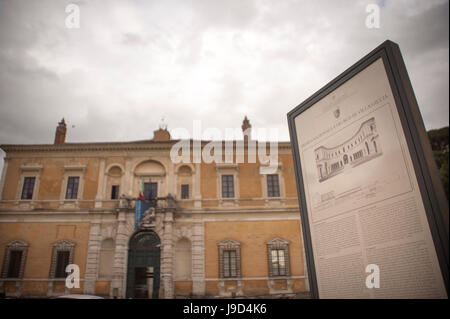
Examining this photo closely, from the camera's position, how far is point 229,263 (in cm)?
1894

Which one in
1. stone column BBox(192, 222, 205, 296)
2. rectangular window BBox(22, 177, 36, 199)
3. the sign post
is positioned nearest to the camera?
the sign post

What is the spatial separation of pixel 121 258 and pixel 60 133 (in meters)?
10.0

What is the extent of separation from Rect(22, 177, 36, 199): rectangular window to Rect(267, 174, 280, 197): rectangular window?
14.6 metres

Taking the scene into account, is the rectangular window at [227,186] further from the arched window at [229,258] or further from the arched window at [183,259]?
the arched window at [183,259]

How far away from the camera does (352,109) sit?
5090 millimetres

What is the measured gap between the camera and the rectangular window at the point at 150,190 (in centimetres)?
2027

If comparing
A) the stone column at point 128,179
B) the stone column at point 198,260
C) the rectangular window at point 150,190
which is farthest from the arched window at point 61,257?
the stone column at point 198,260

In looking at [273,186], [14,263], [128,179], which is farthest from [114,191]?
[273,186]

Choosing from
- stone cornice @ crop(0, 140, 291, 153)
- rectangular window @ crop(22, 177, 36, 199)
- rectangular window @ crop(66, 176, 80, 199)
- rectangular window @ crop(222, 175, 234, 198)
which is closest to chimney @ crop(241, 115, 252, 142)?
stone cornice @ crop(0, 140, 291, 153)

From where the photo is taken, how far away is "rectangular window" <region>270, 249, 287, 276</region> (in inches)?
744

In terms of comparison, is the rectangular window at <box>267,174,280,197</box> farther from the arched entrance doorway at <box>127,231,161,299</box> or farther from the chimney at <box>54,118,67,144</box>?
the chimney at <box>54,118,67,144</box>

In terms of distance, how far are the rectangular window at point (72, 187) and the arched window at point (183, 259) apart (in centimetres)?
713
